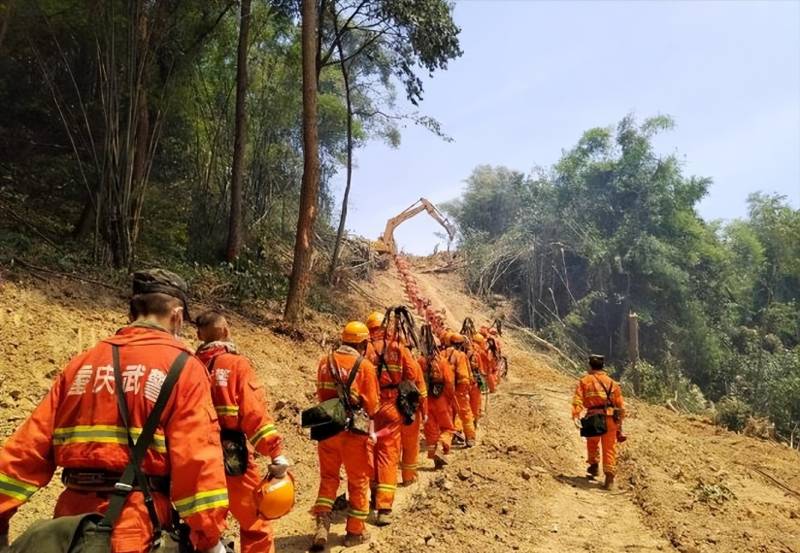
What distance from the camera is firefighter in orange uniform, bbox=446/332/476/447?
9.02 meters

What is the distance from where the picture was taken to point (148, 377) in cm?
230

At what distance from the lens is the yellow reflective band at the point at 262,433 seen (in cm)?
354

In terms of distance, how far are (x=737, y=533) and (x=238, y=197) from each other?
11013 millimetres

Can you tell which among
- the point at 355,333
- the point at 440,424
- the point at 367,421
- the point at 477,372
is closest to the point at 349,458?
the point at 367,421

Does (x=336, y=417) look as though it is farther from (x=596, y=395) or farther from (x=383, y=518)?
(x=596, y=395)

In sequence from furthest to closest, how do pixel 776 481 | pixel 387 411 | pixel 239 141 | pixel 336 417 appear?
1. pixel 239 141
2. pixel 776 481
3. pixel 387 411
4. pixel 336 417

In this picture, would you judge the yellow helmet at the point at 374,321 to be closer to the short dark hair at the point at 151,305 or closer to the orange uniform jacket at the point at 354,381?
the orange uniform jacket at the point at 354,381

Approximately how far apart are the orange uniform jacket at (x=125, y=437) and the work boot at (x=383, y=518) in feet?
11.7

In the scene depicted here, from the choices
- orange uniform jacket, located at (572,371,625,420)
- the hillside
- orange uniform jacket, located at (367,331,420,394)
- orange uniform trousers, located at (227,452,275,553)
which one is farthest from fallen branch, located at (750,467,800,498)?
orange uniform trousers, located at (227,452,275,553)

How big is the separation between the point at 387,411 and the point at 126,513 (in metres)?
3.90

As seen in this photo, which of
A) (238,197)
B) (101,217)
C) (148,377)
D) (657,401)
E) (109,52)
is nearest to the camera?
(148,377)

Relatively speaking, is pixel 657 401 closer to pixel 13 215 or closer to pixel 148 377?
pixel 13 215

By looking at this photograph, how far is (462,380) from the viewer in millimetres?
9000

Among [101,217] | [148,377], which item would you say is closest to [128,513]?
[148,377]
